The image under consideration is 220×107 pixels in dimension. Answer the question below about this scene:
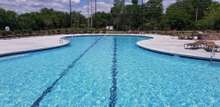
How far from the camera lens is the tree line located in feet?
101

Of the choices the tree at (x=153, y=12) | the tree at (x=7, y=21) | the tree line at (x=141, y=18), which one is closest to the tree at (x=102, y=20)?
the tree line at (x=141, y=18)

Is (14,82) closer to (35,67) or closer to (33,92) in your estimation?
(33,92)

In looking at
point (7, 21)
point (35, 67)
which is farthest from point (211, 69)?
point (7, 21)

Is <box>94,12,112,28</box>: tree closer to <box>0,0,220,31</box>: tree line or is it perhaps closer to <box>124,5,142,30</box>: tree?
<box>0,0,220,31</box>: tree line

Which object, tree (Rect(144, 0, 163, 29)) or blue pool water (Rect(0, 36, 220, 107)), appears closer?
blue pool water (Rect(0, 36, 220, 107))

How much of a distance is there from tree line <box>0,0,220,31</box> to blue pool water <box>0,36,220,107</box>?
22.3 meters

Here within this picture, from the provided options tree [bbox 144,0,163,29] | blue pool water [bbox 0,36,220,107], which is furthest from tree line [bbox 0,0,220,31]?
blue pool water [bbox 0,36,220,107]

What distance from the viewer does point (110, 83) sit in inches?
251

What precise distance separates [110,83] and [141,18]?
3170 cm

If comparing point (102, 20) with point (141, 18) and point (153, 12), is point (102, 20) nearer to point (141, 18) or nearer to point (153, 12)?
point (141, 18)

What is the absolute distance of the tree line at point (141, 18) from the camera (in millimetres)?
30750

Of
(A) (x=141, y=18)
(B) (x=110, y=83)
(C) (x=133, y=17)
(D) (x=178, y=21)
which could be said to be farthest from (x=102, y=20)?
(B) (x=110, y=83)

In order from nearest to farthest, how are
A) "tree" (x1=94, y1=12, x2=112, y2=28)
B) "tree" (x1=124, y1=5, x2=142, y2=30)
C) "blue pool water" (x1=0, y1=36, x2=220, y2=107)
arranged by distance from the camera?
"blue pool water" (x1=0, y1=36, x2=220, y2=107) < "tree" (x1=124, y1=5, x2=142, y2=30) < "tree" (x1=94, y1=12, x2=112, y2=28)

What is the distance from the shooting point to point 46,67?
27.7 ft
